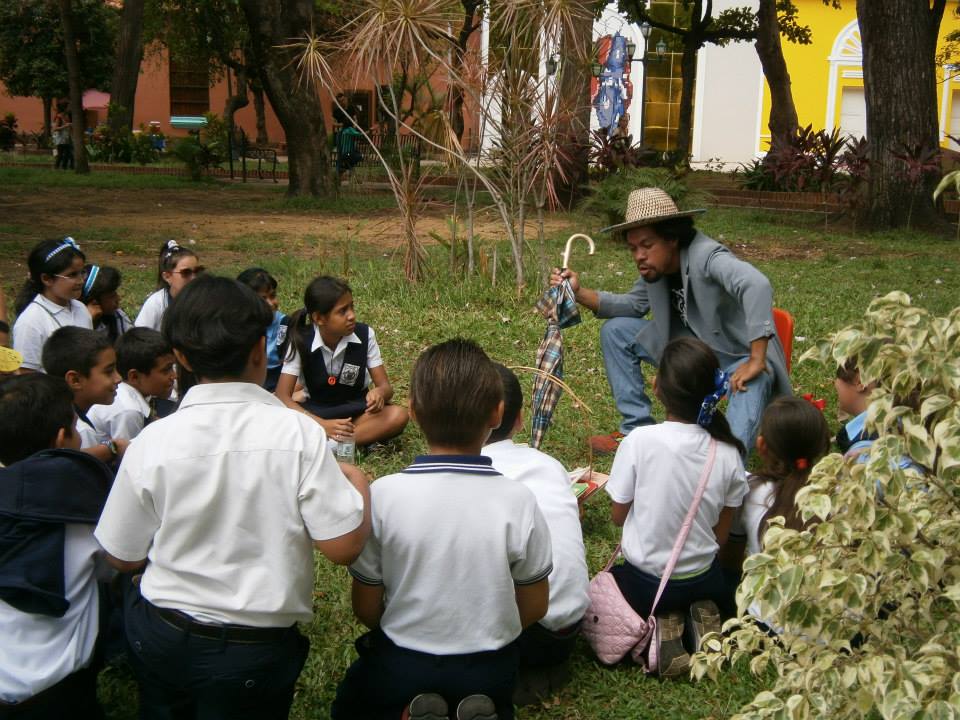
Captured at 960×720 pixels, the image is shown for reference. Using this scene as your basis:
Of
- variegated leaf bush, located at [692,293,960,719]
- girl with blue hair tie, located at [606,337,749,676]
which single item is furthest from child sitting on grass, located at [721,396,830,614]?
variegated leaf bush, located at [692,293,960,719]

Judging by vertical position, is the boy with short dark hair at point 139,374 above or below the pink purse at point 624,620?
above

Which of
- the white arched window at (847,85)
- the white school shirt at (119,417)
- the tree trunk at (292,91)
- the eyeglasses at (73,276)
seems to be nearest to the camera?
the white school shirt at (119,417)

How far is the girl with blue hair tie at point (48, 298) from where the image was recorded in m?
4.34

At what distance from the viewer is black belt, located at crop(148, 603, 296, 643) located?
227 cm

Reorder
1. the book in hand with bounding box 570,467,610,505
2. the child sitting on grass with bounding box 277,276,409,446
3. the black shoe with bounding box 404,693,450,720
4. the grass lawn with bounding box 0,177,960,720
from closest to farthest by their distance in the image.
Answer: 1. the black shoe with bounding box 404,693,450,720
2. the grass lawn with bounding box 0,177,960,720
3. the book in hand with bounding box 570,467,610,505
4. the child sitting on grass with bounding box 277,276,409,446

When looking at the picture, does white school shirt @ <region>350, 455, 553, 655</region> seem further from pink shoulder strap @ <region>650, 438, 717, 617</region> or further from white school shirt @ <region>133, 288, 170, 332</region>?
white school shirt @ <region>133, 288, 170, 332</region>

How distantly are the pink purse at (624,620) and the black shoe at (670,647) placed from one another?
0.06 feet

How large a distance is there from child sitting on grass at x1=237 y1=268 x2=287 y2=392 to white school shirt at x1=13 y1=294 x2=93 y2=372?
0.83 metres

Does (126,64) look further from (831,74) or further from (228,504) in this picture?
(228,504)

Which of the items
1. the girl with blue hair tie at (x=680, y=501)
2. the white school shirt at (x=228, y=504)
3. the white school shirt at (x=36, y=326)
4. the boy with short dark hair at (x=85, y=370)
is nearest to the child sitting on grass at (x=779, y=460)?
the girl with blue hair tie at (x=680, y=501)

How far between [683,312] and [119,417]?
7.96 feet

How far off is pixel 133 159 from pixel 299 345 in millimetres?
22181

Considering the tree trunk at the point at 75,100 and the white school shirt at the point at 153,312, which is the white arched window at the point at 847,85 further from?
the white school shirt at the point at 153,312

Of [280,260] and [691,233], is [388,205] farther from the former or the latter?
[691,233]
